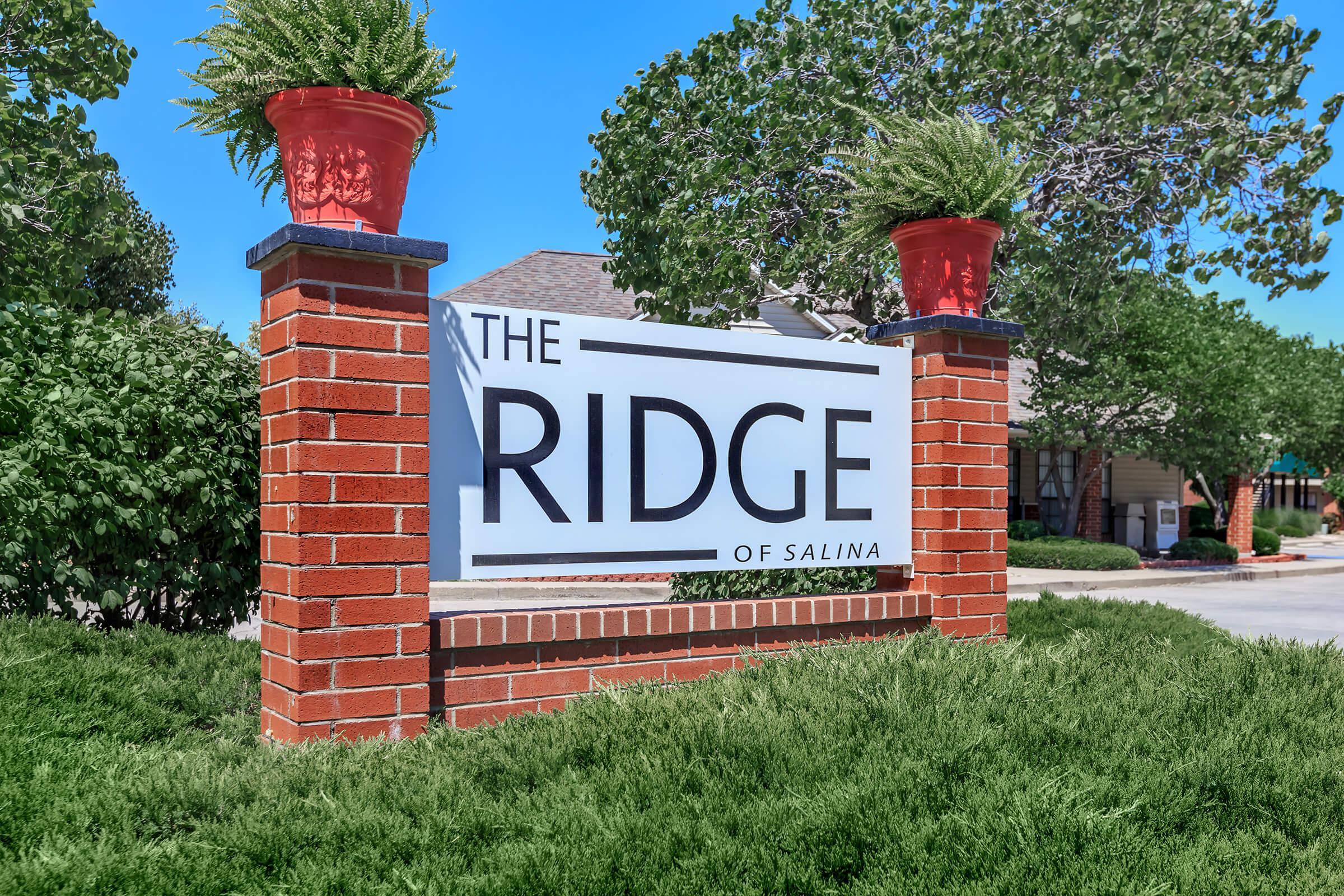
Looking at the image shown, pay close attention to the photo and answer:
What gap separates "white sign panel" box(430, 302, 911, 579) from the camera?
173 inches

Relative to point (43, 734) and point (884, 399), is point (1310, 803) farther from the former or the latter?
point (43, 734)

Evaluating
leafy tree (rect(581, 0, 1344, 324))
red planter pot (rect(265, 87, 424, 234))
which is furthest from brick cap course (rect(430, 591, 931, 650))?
leafy tree (rect(581, 0, 1344, 324))

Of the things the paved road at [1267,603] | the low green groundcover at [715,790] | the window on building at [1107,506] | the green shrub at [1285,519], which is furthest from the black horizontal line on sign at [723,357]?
the green shrub at [1285,519]

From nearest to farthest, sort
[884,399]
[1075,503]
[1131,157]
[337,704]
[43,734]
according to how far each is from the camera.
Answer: [43,734], [337,704], [884,399], [1131,157], [1075,503]

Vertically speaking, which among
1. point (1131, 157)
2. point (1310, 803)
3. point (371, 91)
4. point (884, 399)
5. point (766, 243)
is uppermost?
point (1131, 157)

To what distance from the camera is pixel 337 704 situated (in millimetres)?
3857

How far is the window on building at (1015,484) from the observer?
28.1 m

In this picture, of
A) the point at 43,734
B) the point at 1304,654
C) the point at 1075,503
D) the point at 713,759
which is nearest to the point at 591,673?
the point at 713,759

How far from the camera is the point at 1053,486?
95.5 ft

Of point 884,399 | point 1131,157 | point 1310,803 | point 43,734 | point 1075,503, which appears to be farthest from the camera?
point 1075,503

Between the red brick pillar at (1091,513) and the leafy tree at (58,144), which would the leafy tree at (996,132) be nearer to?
the leafy tree at (58,144)

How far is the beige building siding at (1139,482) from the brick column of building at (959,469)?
27.1 meters

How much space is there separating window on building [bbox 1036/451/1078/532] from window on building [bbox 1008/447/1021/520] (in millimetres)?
527

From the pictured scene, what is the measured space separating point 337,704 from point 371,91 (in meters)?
2.44
